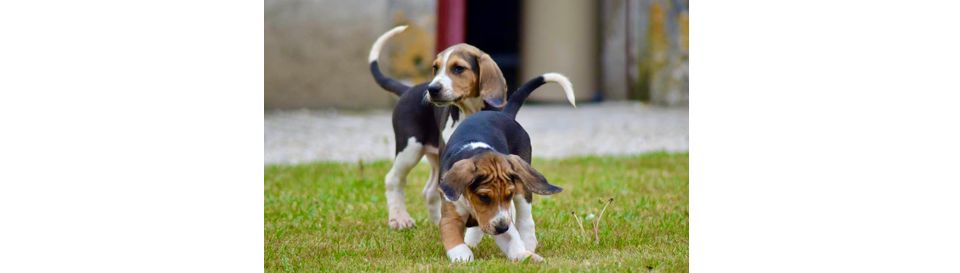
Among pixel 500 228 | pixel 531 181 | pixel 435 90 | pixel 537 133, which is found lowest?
pixel 537 133

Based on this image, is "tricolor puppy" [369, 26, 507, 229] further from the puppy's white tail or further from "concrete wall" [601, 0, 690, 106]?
"concrete wall" [601, 0, 690, 106]

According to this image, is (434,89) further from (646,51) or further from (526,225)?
(646,51)

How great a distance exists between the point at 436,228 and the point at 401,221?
0.62ft

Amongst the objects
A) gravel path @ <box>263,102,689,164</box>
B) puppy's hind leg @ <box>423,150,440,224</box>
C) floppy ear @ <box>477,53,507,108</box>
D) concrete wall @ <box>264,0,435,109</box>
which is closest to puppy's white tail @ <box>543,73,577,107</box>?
floppy ear @ <box>477,53,507,108</box>

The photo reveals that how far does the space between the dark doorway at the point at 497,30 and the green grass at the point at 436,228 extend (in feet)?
14.1

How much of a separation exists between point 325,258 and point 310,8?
3.28 m

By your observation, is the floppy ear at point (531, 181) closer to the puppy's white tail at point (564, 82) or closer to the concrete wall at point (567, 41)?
the puppy's white tail at point (564, 82)

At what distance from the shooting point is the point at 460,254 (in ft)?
13.3

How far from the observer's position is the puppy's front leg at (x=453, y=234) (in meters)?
4.05

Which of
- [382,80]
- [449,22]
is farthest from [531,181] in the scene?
[449,22]

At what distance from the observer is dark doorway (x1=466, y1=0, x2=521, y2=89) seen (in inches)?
431

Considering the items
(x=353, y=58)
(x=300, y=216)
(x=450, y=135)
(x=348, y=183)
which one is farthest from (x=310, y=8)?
(x=450, y=135)

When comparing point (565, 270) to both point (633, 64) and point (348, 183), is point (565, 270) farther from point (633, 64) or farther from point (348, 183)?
point (633, 64)
